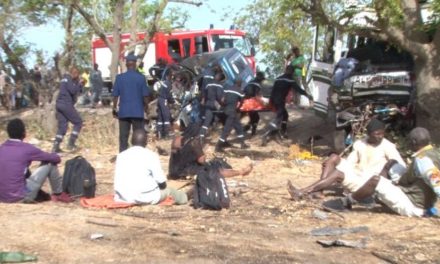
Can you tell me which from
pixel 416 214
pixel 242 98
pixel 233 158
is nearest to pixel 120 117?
pixel 233 158

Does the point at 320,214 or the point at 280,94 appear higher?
the point at 280,94

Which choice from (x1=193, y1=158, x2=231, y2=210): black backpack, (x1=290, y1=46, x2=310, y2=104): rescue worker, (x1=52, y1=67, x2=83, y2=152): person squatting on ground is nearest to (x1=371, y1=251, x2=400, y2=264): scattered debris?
(x1=193, y1=158, x2=231, y2=210): black backpack

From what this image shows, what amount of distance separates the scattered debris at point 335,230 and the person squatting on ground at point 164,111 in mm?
8909

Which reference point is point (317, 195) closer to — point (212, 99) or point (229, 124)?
point (229, 124)

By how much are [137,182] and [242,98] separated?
6.77 meters

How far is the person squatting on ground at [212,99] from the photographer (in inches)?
550

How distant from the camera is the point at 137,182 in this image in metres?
7.92

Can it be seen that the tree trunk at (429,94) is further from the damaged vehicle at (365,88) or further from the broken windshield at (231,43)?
the broken windshield at (231,43)

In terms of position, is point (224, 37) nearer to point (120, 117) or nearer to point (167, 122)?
point (167, 122)

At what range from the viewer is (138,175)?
7871 millimetres

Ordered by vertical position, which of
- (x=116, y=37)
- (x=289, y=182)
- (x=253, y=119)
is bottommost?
(x=289, y=182)

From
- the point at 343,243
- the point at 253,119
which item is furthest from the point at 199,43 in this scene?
the point at 343,243

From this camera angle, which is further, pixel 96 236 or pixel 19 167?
pixel 19 167

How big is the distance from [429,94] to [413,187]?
4.46 metres
